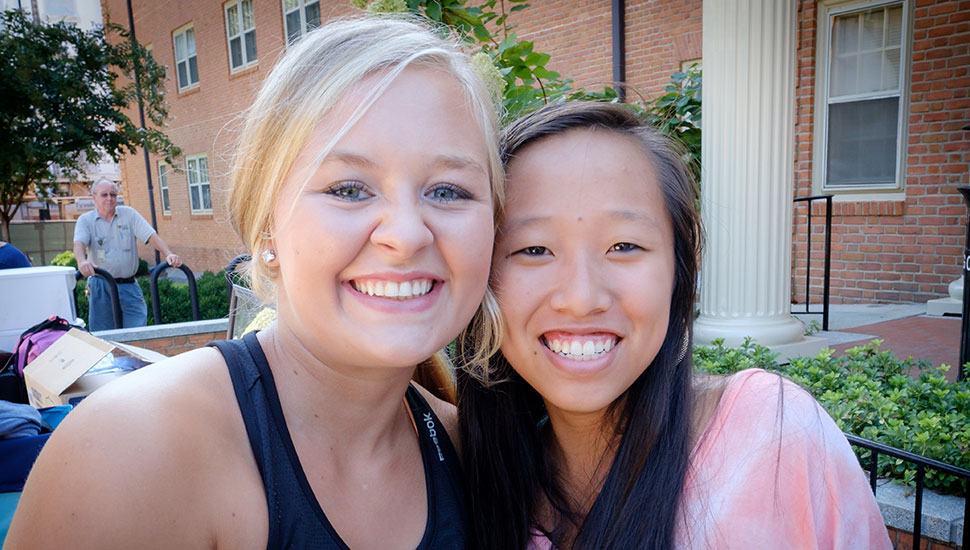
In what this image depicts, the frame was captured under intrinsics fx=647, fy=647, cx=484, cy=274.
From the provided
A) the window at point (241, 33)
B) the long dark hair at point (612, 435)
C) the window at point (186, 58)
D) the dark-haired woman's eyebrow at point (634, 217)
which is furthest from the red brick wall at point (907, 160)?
the window at point (186, 58)

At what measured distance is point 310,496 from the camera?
1200 mm

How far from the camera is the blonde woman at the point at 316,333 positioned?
39.3 inches

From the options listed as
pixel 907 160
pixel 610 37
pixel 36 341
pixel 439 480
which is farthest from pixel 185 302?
pixel 907 160

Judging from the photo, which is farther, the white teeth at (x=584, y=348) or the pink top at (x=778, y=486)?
the white teeth at (x=584, y=348)

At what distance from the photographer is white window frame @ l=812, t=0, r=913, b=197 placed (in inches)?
265

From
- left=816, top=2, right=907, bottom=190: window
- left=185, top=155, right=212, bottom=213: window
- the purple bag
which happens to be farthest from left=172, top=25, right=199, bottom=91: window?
the purple bag

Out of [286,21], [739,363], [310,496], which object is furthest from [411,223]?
[286,21]

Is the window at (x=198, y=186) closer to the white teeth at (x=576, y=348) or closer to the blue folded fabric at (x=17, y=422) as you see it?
the blue folded fabric at (x=17, y=422)

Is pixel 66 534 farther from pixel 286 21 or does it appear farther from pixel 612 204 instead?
pixel 286 21

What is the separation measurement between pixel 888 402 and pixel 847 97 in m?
5.93

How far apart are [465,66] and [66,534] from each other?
3.60 ft

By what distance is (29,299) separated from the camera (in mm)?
3965

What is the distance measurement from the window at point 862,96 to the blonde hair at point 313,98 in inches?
283

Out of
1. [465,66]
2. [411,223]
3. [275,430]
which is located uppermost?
[465,66]
